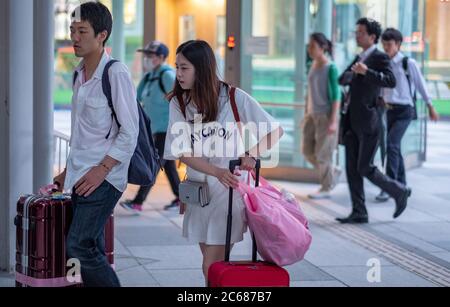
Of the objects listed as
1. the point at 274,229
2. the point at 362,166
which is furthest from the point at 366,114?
the point at 274,229

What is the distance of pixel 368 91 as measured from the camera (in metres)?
9.14

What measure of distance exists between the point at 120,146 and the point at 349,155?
473cm

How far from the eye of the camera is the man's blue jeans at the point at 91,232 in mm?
4883

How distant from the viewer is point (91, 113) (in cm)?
495

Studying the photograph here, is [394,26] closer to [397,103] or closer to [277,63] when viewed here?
[277,63]

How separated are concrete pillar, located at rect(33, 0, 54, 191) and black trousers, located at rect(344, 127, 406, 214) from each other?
3347mm

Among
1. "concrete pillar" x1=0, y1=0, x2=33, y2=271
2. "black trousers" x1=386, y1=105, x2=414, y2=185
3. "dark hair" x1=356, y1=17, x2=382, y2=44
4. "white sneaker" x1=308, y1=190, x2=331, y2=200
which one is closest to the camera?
"concrete pillar" x1=0, y1=0, x2=33, y2=271

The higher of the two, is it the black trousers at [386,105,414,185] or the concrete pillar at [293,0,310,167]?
the concrete pillar at [293,0,310,167]

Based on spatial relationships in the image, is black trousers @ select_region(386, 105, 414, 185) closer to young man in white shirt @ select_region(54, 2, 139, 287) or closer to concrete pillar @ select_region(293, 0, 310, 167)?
concrete pillar @ select_region(293, 0, 310, 167)

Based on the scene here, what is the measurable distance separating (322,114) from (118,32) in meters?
5.22

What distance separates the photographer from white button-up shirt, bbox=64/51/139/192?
4.90 metres

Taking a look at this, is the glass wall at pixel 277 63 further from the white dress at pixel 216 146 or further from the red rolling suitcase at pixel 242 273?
the red rolling suitcase at pixel 242 273

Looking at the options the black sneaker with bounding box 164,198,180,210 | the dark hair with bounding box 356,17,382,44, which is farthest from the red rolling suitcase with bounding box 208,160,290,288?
the black sneaker with bounding box 164,198,180,210
